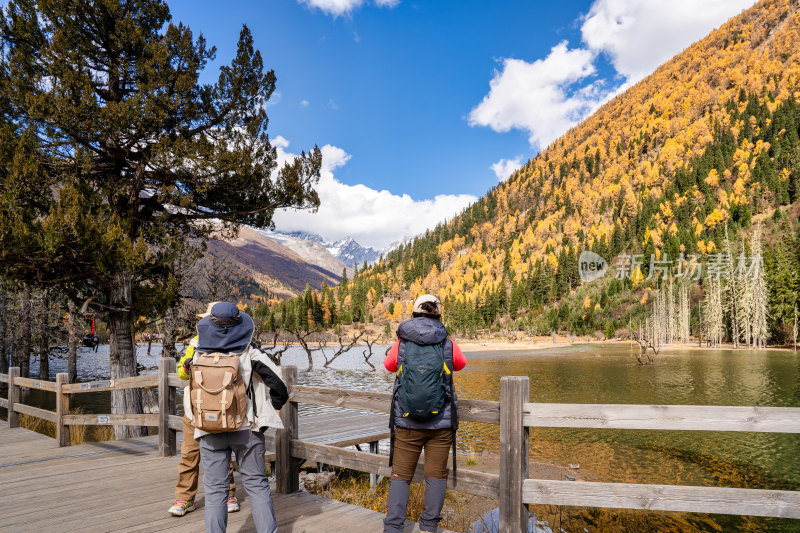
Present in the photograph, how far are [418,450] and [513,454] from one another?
846mm

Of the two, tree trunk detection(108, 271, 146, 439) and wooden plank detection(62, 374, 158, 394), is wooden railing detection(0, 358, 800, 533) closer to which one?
wooden plank detection(62, 374, 158, 394)

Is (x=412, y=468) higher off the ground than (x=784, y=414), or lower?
lower

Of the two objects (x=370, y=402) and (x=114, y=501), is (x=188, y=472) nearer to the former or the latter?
(x=114, y=501)

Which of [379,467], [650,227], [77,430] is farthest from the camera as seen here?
[650,227]

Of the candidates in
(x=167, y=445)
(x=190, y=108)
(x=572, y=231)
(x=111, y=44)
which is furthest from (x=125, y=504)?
(x=572, y=231)

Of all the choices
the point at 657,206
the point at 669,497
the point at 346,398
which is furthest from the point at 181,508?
the point at 657,206

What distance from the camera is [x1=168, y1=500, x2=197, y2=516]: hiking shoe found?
4852mm

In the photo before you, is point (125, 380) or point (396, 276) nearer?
point (125, 380)

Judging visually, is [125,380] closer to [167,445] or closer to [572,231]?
[167,445]

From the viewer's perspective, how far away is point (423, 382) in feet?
12.6

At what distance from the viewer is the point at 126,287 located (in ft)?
36.5

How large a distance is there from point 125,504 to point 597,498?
16.6ft

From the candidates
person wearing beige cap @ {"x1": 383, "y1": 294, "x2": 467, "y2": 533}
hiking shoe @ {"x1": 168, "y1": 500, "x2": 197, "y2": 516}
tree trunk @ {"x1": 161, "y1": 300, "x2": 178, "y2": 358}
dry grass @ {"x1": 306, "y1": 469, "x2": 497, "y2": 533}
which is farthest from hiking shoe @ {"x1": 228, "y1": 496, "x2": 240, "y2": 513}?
tree trunk @ {"x1": 161, "y1": 300, "x2": 178, "y2": 358}

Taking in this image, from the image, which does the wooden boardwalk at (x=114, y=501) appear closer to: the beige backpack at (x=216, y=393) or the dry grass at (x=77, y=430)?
the beige backpack at (x=216, y=393)
